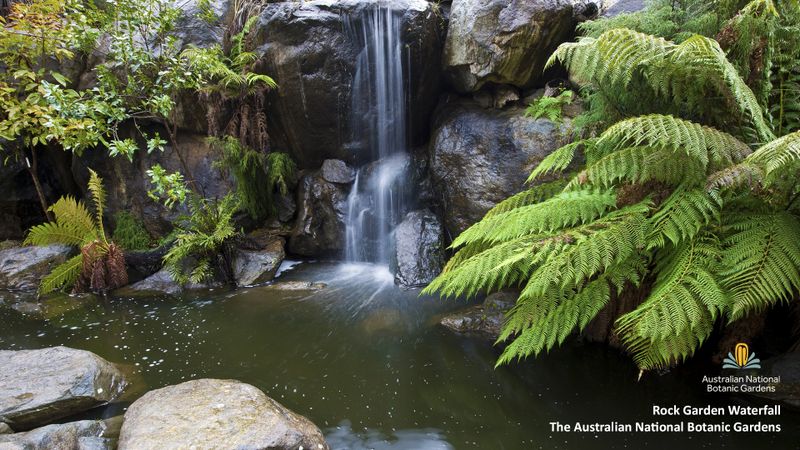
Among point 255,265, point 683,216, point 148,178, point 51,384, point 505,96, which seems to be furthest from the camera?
point 148,178

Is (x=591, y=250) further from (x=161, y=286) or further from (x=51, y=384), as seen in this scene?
(x=161, y=286)

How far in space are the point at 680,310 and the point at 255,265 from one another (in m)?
4.69

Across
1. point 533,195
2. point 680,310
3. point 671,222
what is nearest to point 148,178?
point 533,195

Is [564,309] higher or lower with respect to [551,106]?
lower

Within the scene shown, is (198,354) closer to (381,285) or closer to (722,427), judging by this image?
(381,285)

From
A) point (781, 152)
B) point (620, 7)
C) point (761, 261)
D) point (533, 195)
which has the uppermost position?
point (620, 7)

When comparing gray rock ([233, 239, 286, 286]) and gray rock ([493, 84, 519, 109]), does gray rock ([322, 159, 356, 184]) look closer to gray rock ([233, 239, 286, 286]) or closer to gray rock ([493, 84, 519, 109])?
gray rock ([233, 239, 286, 286])

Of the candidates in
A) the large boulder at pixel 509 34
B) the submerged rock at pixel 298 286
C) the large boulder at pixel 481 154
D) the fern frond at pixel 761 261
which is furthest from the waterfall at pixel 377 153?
the fern frond at pixel 761 261

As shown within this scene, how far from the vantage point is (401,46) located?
5281mm

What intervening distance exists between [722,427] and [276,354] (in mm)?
3005

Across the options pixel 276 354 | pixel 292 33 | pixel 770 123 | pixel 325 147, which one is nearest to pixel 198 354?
pixel 276 354

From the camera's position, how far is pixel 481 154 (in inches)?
185

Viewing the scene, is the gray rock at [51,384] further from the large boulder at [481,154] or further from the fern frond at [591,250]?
the large boulder at [481,154]

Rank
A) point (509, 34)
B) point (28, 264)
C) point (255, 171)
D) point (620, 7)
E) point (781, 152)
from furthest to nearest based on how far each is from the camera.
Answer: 1. point (255, 171)
2. point (28, 264)
3. point (620, 7)
4. point (509, 34)
5. point (781, 152)
